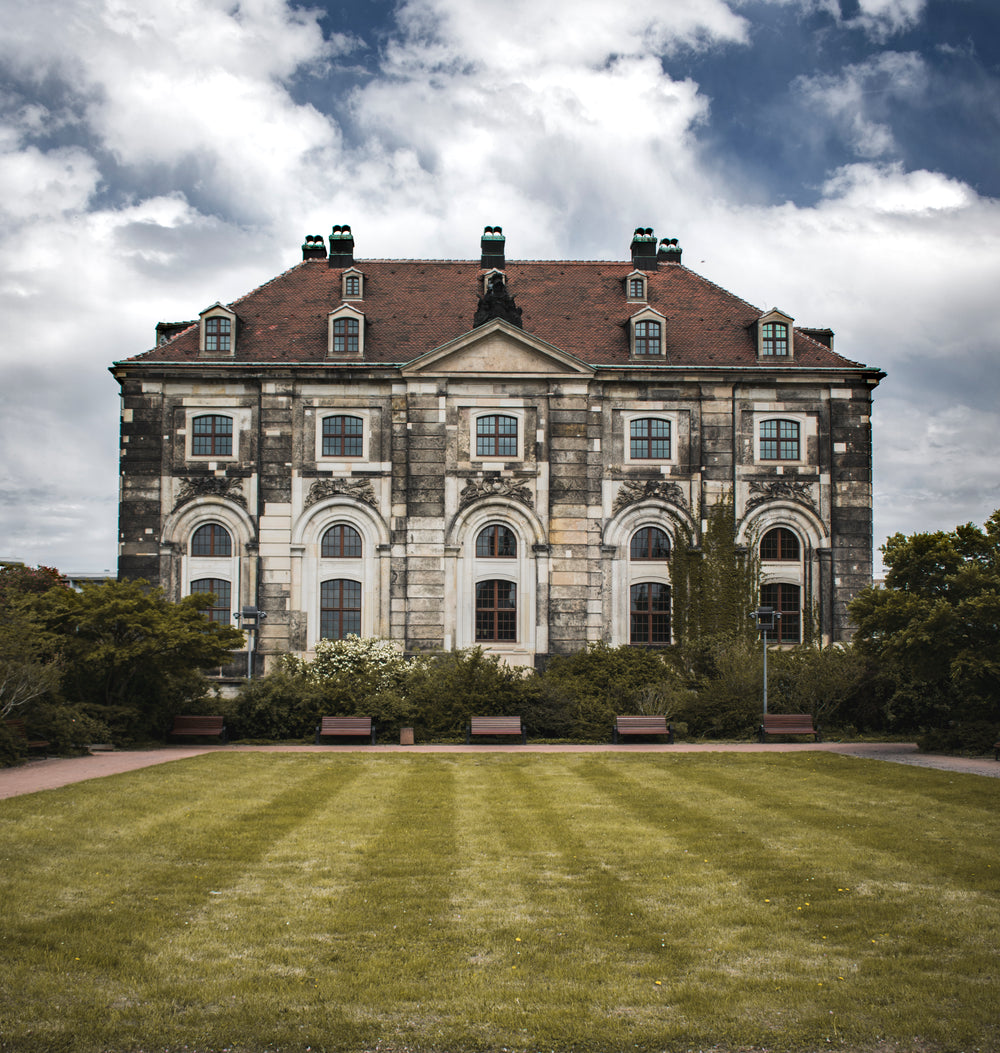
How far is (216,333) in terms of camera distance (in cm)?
3588

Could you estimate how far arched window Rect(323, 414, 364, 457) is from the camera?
35.7 meters

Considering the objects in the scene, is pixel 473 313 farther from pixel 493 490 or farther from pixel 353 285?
pixel 493 490

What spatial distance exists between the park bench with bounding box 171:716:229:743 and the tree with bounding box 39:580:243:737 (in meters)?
0.47

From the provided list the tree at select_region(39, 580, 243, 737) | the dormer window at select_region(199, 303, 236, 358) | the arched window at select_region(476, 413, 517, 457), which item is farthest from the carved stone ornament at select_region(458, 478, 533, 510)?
the tree at select_region(39, 580, 243, 737)

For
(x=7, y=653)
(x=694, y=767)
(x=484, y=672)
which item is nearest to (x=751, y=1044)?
(x=694, y=767)

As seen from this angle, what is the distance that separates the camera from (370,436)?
35562 mm

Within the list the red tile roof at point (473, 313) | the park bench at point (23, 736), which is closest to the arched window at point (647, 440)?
the red tile roof at point (473, 313)

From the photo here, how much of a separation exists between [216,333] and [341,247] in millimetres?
7606

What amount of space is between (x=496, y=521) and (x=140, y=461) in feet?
43.9

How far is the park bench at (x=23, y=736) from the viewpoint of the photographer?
20.6m

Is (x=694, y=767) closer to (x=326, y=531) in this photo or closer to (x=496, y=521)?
Answer: (x=496, y=521)

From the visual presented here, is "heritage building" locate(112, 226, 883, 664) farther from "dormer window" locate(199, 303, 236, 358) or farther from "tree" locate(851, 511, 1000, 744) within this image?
"tree" locate(851, 511, 1000, 744)

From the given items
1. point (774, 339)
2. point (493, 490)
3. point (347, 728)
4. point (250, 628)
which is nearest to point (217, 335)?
point (250, 628)

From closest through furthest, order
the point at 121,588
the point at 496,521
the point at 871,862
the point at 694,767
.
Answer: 1. the point at 871,862
2. the point at 694,767
3. the point at 121,588
4. the point at 496,521
